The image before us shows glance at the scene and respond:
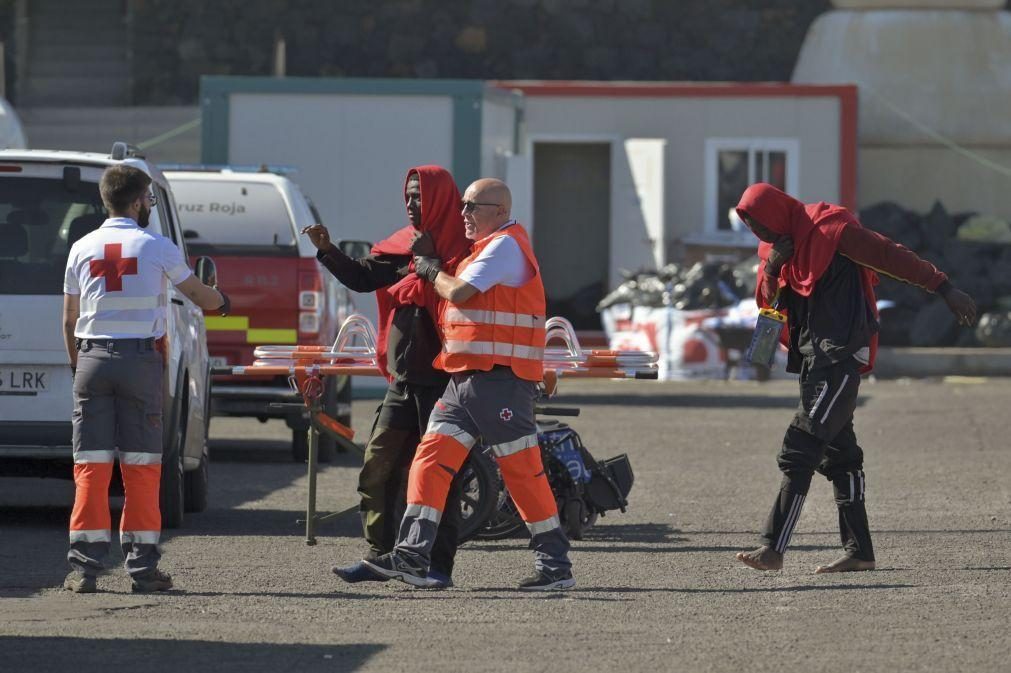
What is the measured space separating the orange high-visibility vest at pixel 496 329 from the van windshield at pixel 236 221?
20.7ft

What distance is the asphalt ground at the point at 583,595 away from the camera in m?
7.48

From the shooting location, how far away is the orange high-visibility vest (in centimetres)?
886

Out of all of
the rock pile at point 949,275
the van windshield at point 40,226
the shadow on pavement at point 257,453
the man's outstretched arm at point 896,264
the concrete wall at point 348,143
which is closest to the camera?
the man's outstretched arm at point 896,264

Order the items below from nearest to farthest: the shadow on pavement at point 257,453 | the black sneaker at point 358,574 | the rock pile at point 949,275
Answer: the black sneaker at point 358,574, the shadow on pavement at point 257,453, the rock pile at point 949,275

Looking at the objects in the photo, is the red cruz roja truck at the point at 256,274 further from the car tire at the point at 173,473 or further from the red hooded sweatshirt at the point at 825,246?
the red hooded sweatshirt at the point at 825,246

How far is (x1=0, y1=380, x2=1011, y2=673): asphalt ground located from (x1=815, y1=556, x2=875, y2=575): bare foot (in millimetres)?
122

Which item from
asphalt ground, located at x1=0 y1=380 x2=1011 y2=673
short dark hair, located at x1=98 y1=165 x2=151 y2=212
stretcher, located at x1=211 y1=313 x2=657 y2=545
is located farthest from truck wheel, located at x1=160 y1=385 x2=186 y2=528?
short dark hair, located at x1=98 y1=165 x2=151 y2=212

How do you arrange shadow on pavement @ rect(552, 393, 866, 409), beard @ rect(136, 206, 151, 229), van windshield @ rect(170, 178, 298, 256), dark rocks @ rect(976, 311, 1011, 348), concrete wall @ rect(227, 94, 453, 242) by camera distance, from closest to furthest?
beard @ rect(136, 206, 151, 229) < van windshield @ rect(170, 178, 298, 256) < concrete wall @ rect(227, 94, 453, 242) < shadow on pavement @ rect(552, 393, 866, 409) < dark rocks @ rect(976, 311, 1011, 348)

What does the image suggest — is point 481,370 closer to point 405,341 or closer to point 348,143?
point 405,341

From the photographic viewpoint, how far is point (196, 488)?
1200 centimetres

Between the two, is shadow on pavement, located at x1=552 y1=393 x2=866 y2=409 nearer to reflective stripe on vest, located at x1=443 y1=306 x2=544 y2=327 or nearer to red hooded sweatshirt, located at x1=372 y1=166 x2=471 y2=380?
red hooded sweatshirt, located at x1=372 y1=166 x2=471 y2=380

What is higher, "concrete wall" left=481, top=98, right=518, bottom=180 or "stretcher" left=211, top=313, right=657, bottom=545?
"concrete wall" left=481, top=98, right=518, bottom=180

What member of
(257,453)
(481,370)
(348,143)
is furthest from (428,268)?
(348,143)

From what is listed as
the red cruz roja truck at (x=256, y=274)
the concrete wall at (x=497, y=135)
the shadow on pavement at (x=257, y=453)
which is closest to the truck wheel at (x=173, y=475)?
the red cruz roja truck at (x=256, y=274)
